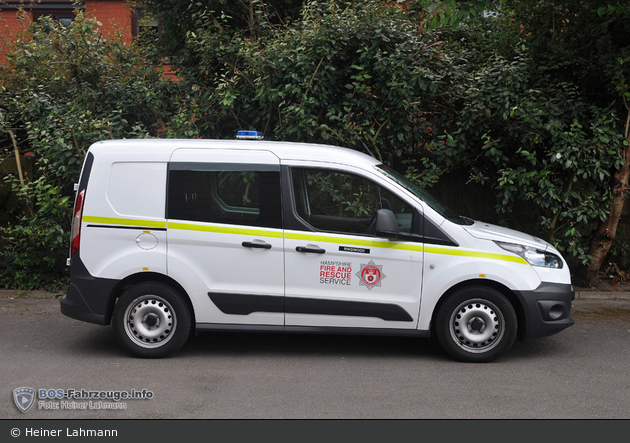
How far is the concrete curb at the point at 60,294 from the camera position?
26.7 feet

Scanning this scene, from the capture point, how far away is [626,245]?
28.8 feet

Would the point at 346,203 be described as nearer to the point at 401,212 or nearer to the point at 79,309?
the point at 401,212

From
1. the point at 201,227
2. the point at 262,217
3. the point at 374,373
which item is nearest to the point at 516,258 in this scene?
the point at 374,373

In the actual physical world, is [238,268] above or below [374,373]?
above

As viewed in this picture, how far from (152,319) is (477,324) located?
301cm

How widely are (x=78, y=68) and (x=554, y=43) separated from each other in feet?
22.3

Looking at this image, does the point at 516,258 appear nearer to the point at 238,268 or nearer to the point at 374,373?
the point at 374,373

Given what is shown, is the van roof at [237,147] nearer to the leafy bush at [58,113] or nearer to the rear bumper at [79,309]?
the rear bumper at [79,309]

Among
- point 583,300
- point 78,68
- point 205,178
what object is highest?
point 78,68

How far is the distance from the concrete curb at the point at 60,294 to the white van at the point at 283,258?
288 cm

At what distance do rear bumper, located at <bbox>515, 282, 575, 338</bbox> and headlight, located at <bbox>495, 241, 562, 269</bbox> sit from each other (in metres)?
0.20

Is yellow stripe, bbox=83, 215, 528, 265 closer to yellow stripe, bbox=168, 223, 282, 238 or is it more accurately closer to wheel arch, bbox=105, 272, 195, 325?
yellow stripe, bbox=168, 223, 282, 238

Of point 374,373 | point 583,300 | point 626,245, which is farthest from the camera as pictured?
point 626,245

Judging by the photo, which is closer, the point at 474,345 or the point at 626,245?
the point at 474,345
